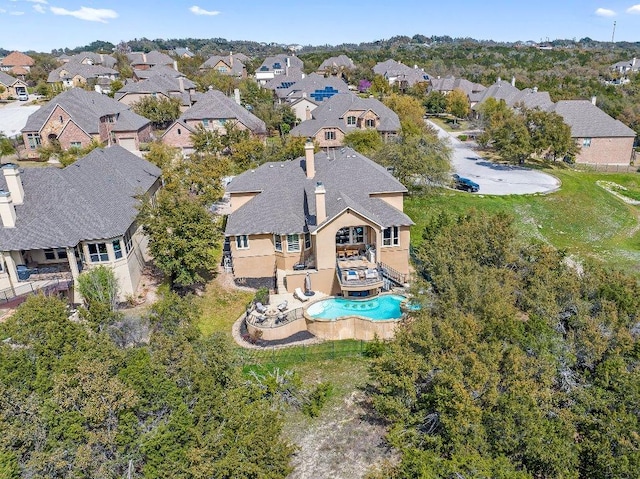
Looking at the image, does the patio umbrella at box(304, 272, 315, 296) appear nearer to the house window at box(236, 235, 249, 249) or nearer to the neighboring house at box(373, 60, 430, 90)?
the house window at box(236, 235, 249, 249)

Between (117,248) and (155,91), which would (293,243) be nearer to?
(117,248)

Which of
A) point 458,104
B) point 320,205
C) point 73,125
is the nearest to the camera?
point 320,205

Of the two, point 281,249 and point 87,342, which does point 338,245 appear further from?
point 87,342

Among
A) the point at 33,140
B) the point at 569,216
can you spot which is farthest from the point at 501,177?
the point at 33,140

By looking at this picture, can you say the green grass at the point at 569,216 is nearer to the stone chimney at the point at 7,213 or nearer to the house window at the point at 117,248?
the house window at the point at 117,248

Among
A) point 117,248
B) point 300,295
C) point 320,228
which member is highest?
point 320,228

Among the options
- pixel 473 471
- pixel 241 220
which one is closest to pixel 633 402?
pixel 473 471

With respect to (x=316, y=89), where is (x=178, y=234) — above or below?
below
